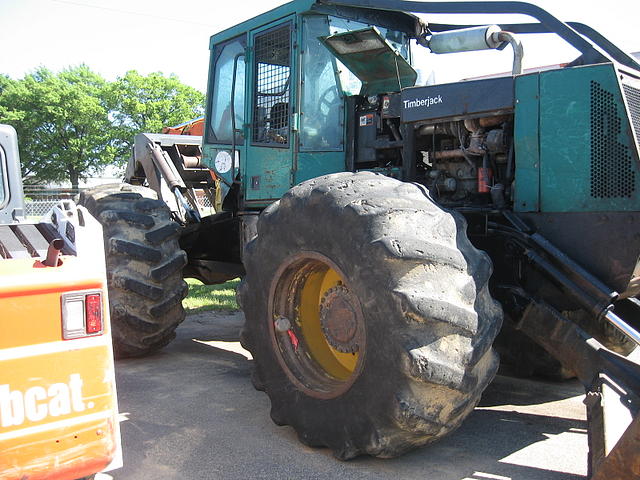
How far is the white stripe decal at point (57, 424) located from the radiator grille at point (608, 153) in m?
2.93

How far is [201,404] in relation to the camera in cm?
476

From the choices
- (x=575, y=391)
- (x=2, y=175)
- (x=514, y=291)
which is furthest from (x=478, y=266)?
(x=2, y=175)

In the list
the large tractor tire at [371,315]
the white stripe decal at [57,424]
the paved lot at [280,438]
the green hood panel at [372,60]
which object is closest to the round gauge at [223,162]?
the green hood panel at [372,60]

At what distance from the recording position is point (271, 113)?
19.0 ft

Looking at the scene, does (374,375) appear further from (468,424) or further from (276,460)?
(468,424)

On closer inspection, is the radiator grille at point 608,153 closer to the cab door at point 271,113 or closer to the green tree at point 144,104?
the cab door at point 271,113

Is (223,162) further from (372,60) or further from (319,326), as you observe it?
(319,326)

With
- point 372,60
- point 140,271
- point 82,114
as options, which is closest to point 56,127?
point 82,114

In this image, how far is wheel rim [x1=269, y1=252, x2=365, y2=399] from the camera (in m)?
3.80

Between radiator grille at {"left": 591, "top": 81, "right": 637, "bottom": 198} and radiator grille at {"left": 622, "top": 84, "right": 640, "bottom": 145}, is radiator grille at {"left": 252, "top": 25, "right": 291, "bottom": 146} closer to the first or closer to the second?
radiator grille at {"left": 591, "top": 81, "right": 637, "bottom": 198}

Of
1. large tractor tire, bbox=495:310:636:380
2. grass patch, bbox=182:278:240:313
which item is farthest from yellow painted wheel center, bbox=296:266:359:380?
grass patch, bbox=182:278:240:313

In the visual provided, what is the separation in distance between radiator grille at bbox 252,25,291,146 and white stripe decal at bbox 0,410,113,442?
3288 mm

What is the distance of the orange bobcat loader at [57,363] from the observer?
253 centimetres

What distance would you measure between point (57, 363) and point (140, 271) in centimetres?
307
